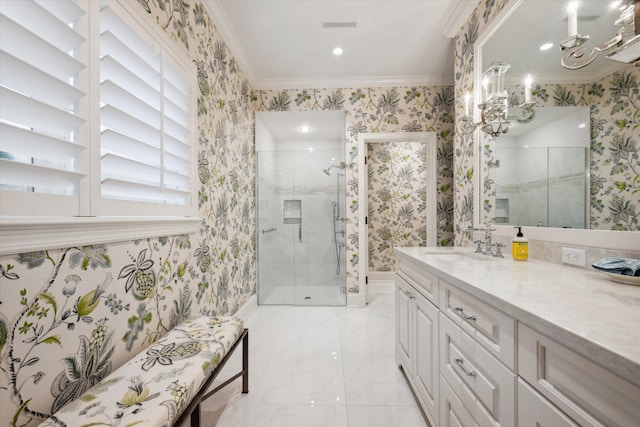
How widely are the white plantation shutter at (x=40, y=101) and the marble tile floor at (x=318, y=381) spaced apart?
1.36 m

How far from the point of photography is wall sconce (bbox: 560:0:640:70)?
909mm

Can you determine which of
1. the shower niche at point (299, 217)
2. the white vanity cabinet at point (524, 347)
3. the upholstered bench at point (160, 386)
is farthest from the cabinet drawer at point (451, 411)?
the shower niche at point (299, 217)

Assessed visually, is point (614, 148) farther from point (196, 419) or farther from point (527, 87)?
point (196, 419)

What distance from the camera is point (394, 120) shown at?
3.09 metres

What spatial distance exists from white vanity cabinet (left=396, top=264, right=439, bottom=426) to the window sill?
4.59 feet

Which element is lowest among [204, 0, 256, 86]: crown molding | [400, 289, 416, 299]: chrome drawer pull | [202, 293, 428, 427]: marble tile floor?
[202, 293, 428, 427]: marble tile floor

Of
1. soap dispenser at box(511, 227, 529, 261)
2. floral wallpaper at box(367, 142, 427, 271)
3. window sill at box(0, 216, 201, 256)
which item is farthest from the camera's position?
floral wallpaper at box(367, 142, 427, 271)

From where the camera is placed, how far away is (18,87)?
729 millimetres

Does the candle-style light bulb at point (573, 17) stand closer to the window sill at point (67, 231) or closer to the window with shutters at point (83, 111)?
the window with shutters at point (83, 111)

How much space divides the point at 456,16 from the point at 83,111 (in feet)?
8.34

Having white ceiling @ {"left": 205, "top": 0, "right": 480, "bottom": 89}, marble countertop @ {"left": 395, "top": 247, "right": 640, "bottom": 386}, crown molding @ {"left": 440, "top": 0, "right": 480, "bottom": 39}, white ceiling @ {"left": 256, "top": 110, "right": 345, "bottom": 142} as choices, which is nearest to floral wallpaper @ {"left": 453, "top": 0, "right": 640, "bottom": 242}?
marble countertop @ {"left": 395, "top": 247, "right": 640, "bottom": 386}

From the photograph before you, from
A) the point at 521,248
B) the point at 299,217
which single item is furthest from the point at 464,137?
the point at 299,217

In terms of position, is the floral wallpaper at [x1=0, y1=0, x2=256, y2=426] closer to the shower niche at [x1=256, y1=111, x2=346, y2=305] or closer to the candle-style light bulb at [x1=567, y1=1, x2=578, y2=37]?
the shower niche at [x1=256, y1=111, x2=346, y2=305]

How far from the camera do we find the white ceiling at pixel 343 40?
78.2 inches
